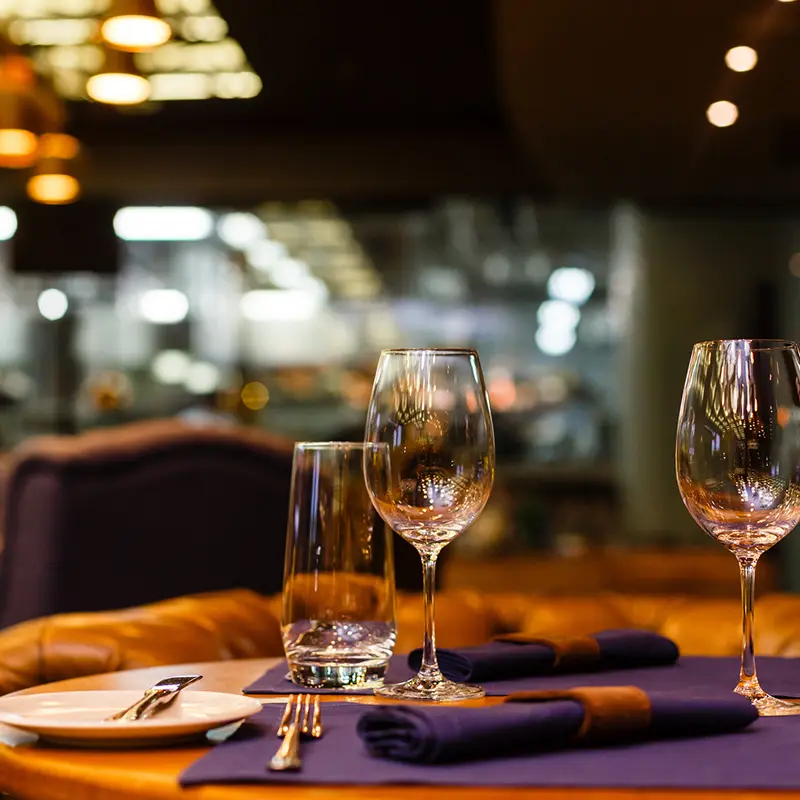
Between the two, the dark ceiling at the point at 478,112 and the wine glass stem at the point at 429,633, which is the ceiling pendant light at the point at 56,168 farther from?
the wine glass stem at the point at 429,633

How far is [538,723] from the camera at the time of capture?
2.25ft

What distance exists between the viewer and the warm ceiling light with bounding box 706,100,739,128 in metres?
4.88

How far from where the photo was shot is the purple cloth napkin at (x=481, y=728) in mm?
655

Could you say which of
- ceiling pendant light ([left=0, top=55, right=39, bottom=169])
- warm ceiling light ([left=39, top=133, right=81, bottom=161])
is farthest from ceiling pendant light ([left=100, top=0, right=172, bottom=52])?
warm ceiling light ([left=39, top=133, right=81, bottom=161])

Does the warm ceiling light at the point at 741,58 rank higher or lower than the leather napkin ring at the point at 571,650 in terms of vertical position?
higher

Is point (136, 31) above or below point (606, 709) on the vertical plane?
above

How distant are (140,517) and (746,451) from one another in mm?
2023

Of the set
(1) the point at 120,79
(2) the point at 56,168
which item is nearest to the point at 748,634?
(1) the point at 120,79

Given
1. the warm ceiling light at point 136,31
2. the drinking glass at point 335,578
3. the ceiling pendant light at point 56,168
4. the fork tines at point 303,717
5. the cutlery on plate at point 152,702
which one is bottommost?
the fork tines at point 303,717

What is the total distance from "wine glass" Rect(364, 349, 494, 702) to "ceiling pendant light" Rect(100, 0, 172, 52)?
3030 mm

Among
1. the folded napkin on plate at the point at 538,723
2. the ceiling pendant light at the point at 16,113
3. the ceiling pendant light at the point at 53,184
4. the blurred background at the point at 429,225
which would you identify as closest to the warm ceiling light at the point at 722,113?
the blurred background at the point at 429,225

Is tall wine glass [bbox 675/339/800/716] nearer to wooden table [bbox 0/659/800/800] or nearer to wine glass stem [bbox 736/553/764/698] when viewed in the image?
wine glass stem [bbox 736/553/764/698]

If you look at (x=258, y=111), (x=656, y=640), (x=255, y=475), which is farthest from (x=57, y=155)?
(x=656, y=640)

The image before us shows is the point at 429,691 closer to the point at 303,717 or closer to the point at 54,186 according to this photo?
the point at 303,717
